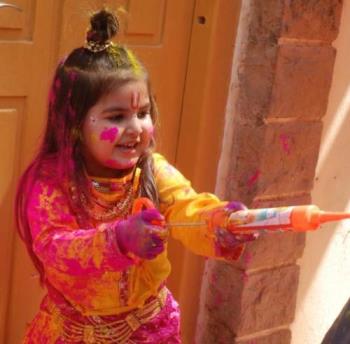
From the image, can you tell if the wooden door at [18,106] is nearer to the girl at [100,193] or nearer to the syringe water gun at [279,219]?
the girl at [100,193]

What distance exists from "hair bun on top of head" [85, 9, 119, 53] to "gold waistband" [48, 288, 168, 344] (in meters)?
0.67

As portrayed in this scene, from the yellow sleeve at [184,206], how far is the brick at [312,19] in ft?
2.37

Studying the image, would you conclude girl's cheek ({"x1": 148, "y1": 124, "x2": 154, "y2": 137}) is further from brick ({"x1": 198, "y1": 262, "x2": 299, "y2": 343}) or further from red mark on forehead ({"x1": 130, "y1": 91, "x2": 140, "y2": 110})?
brick ({"x1": 198, "y1": 262, "x2": 299, "y2": 343})

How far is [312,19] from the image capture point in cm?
301

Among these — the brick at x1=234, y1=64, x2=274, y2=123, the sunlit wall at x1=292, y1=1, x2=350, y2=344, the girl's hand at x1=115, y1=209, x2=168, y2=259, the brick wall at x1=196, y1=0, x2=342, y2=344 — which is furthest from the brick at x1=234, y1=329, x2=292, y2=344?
the girl's hand at x1=115, y1=209, x2=168, y2=259

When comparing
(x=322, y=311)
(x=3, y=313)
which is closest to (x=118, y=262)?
(x=3, y=313)

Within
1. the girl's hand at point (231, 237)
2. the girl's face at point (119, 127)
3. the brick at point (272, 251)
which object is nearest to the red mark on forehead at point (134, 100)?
the girl's face at point (119, 127)

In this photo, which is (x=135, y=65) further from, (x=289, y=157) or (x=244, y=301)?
(x=244, y=301)

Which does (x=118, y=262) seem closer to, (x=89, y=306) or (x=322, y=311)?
(x=89, y=306)

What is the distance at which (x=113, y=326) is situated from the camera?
2.40 m

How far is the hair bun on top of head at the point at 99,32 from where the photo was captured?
2.34 m

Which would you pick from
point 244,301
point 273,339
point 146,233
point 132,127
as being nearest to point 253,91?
point 244,301

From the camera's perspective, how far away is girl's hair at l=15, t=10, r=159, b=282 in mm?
2307

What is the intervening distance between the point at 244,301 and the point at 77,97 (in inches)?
45.0
